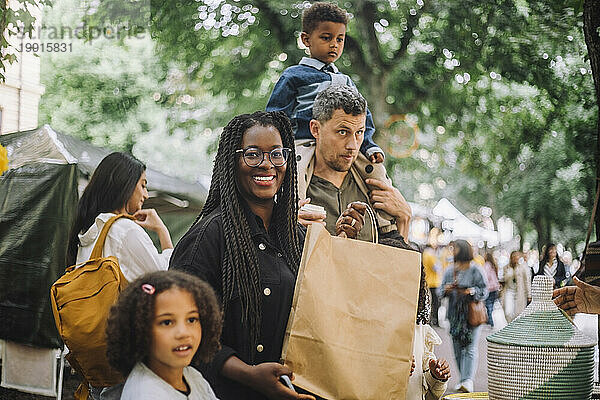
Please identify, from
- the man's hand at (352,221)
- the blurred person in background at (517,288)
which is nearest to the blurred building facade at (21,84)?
the man's hand at (352,221)

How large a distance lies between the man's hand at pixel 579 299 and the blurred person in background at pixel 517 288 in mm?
10212

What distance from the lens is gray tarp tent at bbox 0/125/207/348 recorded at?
6.23 metres

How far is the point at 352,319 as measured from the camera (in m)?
2.35

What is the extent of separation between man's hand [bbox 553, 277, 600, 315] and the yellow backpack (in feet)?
6.19

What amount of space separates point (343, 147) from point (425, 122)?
29.7 feet

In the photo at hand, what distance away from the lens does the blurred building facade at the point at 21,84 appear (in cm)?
552

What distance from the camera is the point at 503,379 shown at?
8.70 feet

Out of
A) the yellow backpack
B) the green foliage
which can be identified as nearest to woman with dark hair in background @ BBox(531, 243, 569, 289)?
the green foliage

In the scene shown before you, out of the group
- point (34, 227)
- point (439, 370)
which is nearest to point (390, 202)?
point (439, 370)

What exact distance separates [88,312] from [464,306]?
591 centimetres

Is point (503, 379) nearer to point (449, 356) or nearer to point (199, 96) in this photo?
point (449, 356)

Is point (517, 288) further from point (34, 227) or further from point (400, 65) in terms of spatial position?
point (34, 227)

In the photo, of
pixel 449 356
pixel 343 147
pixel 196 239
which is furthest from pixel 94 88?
pixel 196 239

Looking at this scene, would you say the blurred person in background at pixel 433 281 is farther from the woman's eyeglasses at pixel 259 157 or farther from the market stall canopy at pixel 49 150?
the woman's eyeglasses at pixel 259 157
